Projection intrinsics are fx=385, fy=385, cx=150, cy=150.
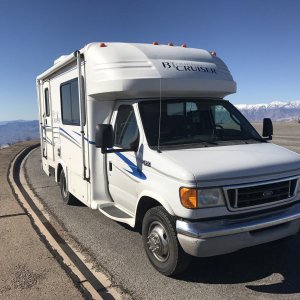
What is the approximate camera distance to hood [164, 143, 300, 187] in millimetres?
4082

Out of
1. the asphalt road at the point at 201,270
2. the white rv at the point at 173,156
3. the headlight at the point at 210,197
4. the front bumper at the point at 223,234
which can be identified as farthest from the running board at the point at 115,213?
the headlight at the point at 210,197

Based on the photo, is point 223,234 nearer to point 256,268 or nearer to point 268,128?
point 256,268

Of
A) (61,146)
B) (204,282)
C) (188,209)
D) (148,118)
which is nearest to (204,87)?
(148,118)

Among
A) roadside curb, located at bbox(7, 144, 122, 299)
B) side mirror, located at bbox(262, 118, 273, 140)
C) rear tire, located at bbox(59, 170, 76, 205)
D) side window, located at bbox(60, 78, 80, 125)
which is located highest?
side window, located at bbox(60, 78, 80, 125)

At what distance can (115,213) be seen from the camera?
223 inches

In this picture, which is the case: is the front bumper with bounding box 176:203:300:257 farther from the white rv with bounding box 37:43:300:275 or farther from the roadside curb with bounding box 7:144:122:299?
the roadside curb with bounding box 7:144:122:299

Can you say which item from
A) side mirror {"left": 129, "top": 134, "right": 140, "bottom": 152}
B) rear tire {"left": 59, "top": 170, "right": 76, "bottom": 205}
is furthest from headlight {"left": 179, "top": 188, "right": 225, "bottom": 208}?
rear tire {"left": 59, "top": 170, "right": 76, "bottom": 205}

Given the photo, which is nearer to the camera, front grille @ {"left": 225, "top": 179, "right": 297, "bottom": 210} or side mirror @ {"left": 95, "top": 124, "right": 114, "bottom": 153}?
front grille @ {"left": 225, "top": 179, "right": 297, "bottom": 210}

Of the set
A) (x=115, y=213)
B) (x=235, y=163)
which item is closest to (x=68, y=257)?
(x=115, y=213)

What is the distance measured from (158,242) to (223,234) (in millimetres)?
912

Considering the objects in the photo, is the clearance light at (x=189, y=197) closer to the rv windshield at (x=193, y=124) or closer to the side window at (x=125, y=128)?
the rv windshield at (x=193, y=124)

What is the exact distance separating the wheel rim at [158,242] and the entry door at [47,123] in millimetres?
4972

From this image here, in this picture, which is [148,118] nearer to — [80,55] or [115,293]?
[80,55]

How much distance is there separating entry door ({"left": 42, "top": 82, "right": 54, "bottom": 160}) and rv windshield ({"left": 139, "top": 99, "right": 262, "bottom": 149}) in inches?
168
